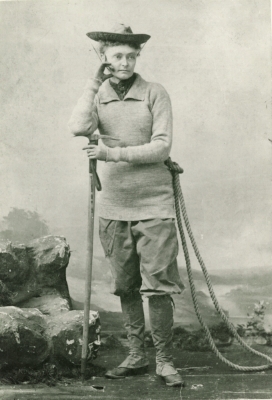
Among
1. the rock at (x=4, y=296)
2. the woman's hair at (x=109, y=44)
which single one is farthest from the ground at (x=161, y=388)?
the woman's hair at (x=109, y=44)

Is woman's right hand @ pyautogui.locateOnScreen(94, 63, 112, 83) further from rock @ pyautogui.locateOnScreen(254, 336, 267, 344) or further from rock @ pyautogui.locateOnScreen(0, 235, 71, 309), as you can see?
rock @ pyautogui.locateOnScreen(254, 336, 267, 344)

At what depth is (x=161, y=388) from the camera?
2902 mm

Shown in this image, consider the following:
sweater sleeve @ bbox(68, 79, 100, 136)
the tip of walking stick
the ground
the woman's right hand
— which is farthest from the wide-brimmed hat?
the ground

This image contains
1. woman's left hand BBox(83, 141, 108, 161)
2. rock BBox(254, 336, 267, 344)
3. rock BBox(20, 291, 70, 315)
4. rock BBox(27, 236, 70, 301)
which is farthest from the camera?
rock BBox(254, 336, 267, 344)

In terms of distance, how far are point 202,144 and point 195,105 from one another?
268 mm

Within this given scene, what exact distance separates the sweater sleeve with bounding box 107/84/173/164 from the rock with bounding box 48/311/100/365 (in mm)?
893

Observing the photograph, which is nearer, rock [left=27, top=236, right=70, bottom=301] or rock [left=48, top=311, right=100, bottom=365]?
rock [left=48, top=311, right=100, bottom=365]

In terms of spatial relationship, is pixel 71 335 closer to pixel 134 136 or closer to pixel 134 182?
pixel 134 182

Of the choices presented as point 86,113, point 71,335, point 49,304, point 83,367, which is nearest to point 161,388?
point 83,367

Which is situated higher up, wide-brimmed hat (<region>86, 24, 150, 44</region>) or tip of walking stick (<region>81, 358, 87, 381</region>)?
wide-brimmed hat (<region>86, 24, 150, 44</region>)

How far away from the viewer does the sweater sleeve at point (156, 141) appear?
2.95 metres

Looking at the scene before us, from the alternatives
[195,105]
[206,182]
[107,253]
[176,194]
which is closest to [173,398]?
[107,253]

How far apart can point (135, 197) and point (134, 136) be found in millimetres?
322

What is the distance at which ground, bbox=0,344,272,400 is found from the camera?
280 centimetres
